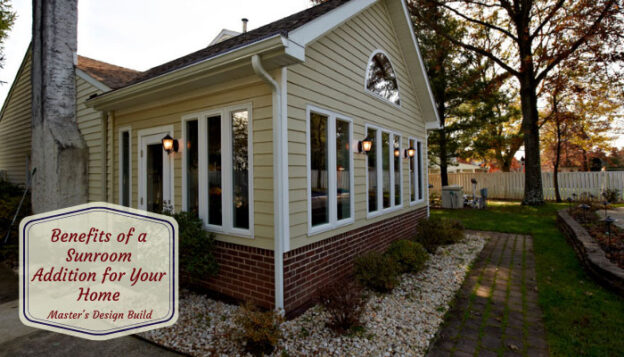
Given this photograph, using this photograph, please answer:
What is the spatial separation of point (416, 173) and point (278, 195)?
574 cm

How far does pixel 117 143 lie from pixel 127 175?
700 mm

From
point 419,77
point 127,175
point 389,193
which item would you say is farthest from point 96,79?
point 419,77

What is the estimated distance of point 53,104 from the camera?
4.91 metres

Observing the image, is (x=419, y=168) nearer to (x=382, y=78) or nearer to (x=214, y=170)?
(x=382, y=78)

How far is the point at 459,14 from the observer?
47.4 feet

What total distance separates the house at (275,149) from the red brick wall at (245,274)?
0.02m

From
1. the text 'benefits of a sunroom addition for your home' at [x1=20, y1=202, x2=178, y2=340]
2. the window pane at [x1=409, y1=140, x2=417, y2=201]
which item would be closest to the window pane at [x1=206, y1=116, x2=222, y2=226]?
the text 'benefits of a sunroom addition for your home' at [x1=20, y1=202, x2=178, y2=340]

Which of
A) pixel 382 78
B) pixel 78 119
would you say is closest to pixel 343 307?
pixel 382 78

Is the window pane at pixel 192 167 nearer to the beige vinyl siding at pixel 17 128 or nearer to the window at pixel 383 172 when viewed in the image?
the window at pixel 383 172

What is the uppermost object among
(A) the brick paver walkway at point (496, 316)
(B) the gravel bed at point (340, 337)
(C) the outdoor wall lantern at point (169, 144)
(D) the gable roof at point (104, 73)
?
(D) the gable roof at point (104, 73)

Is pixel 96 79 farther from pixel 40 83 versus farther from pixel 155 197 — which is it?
pixel 155 197

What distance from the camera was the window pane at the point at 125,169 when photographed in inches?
235

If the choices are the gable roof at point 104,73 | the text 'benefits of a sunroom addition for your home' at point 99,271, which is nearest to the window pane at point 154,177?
the text 'benefits of a sunroom addition for your home' at point 99,271

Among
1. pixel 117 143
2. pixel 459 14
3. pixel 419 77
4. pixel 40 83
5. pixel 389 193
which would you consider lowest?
pixel 389 193
